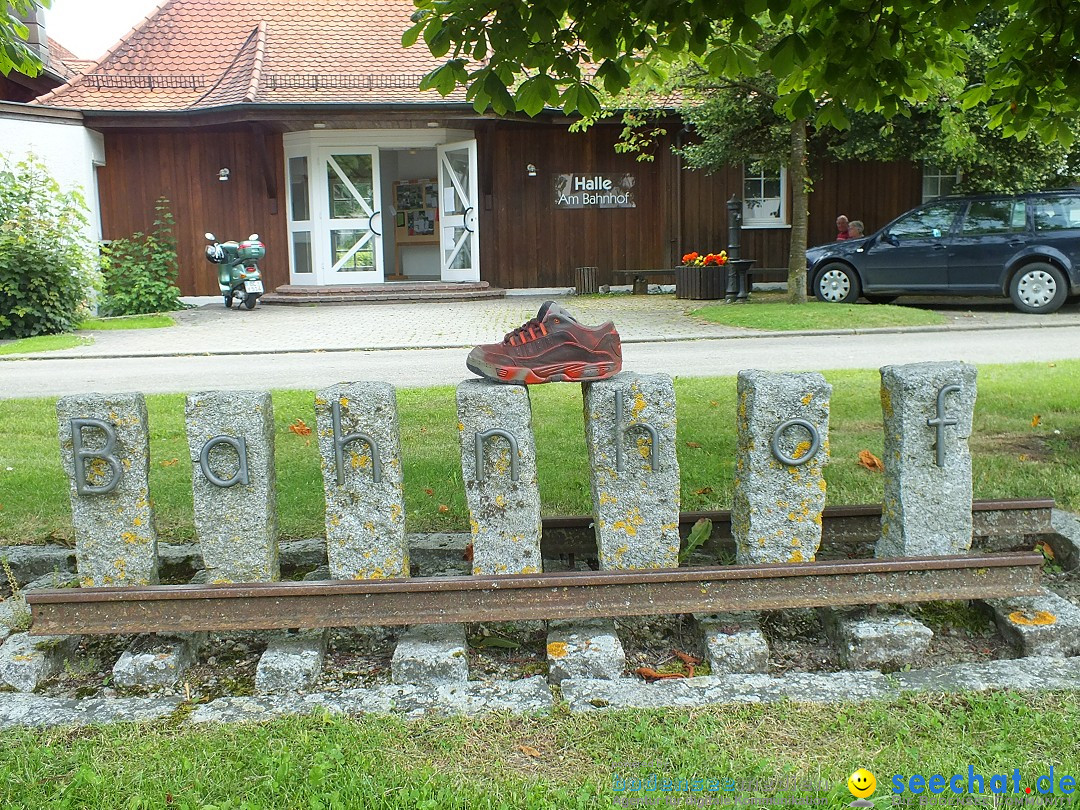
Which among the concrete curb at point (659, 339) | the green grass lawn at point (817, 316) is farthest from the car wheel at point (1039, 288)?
the green grass lawn at point (817, 316)

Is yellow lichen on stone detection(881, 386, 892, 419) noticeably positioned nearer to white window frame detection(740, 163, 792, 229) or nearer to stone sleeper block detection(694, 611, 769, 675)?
stone sleeper block detection(694, 611, 769, 675)

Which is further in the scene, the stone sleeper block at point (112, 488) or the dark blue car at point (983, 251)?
the dark blue car at point (983, 251)

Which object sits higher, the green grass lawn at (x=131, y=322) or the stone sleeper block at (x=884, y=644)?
the green grass lawn at (x=131, y=322)

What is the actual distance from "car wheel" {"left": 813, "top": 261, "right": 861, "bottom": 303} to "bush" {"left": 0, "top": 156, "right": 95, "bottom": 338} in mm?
11739

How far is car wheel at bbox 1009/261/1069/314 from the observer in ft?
49.5

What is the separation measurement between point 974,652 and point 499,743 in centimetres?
175

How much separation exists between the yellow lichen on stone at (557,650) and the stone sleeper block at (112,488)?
1460 mm

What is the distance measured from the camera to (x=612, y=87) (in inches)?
172

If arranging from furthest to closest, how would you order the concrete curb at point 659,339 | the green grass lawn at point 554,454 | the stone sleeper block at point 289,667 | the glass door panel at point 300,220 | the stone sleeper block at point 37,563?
the glass door panel at point 300,220
the concrete curb at point 659,339
the green grass lawn at point 554,454
the stone sleeper block at point 37,563
the stone sleeper block at point 289,667

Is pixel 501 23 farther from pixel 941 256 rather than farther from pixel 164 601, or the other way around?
pixel 941 256

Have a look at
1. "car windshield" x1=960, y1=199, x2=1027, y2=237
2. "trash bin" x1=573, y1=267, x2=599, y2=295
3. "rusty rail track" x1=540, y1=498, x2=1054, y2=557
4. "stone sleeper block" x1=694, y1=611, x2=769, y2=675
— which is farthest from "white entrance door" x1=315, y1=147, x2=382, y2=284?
"stone sleeper block" x1=694, y1=611, x2=769, y2=675

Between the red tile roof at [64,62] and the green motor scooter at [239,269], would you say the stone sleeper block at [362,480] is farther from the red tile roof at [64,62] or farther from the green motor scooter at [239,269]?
the red tile roof at [64,62]

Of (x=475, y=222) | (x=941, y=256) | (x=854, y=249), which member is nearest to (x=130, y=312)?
(x=475, y=222)

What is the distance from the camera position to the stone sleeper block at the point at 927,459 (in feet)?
11.7
